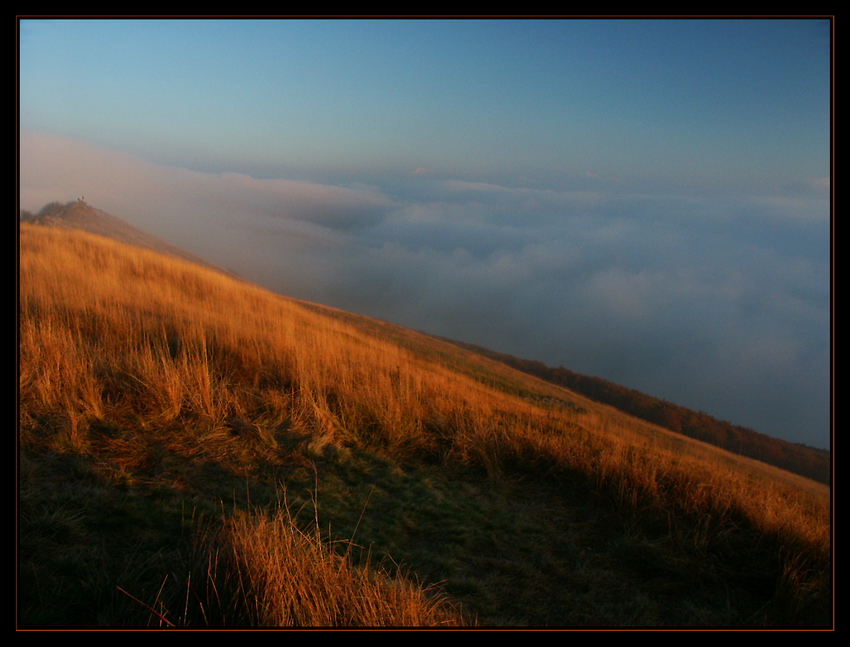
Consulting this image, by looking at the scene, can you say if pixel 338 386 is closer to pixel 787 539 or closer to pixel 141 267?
pixel 787 539

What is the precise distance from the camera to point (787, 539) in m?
4.14

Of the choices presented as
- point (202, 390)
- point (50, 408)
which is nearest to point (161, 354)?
point (202, 390)

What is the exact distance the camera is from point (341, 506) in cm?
411

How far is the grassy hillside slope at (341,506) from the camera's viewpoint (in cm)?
280

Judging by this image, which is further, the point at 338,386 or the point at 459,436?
the point at 338,386

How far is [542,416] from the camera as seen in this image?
6.68 m

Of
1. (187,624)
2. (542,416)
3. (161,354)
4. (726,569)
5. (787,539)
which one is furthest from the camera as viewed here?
(542,416)

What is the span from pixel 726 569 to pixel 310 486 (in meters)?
3.24

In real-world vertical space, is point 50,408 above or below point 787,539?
above

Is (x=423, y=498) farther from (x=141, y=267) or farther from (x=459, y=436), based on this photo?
(x=141, y=267)

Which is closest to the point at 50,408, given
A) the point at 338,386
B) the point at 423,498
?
the point at 338,386

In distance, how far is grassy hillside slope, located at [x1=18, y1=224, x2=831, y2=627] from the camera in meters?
2.80
